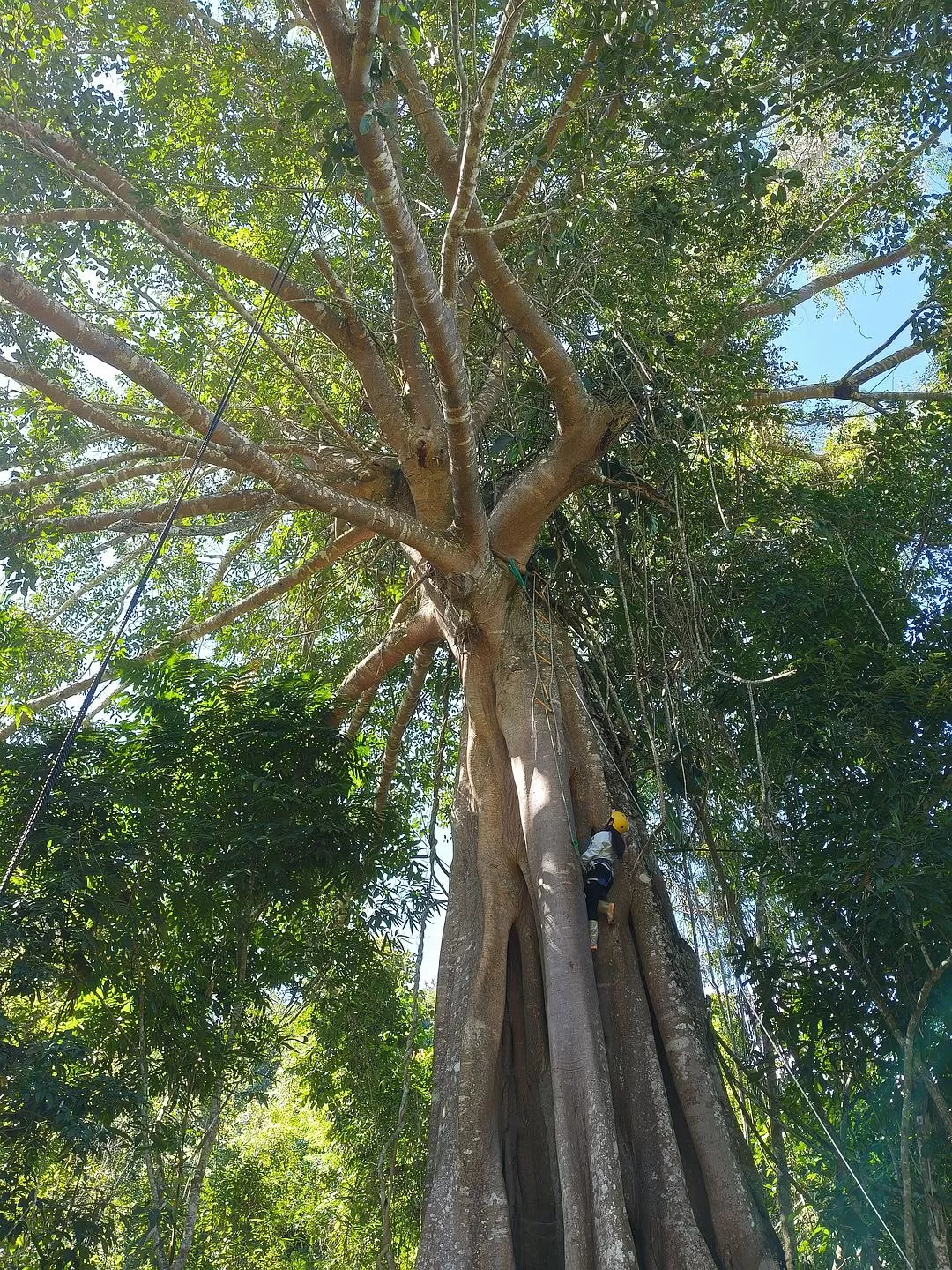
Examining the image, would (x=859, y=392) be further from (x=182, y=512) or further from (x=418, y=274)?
(x=182, y=512)

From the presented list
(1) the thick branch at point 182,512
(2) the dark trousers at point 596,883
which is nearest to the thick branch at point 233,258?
(1) the thick branch at point 182,512

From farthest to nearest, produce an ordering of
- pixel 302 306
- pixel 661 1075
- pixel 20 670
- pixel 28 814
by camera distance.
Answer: pixel 20 670
pixel 302 306
pixel 28 814
pixel 661 1075

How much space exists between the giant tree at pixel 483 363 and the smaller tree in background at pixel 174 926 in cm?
63

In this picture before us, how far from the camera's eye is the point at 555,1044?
422 centimetres

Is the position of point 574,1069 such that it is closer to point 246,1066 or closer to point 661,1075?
point 661,1075

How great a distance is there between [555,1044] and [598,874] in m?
0.83

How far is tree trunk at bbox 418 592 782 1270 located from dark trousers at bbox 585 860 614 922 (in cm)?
10

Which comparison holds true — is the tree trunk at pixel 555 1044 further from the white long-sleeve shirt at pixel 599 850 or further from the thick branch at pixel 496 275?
the thick branch at pixel 496 275

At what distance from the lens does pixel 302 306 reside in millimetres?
5125

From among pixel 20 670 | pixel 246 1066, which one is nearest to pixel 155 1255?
pixel 246 1066

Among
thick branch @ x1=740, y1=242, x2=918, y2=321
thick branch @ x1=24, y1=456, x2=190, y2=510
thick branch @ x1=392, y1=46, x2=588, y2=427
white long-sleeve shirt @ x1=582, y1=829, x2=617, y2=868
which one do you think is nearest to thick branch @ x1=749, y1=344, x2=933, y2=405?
thick branch @ x1=740, y1=242, x2=918, y2=321

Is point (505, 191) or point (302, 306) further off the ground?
point (505, 191)

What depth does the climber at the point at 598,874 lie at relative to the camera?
479 centimetres

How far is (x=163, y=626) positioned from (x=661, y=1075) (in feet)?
14.0
